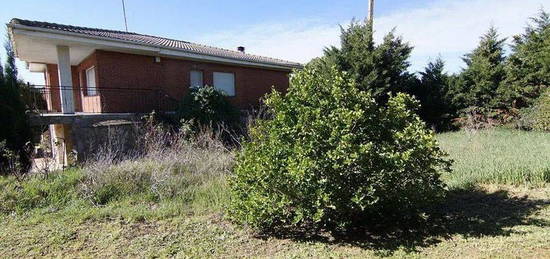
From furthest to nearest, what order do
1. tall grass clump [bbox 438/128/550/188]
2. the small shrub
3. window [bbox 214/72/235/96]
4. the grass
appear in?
window [bbox 214/72/235/96]
the small shrub
tall grass clump [bbox 438/128/550/188]
the grass

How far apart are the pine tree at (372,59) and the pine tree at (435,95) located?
143cm

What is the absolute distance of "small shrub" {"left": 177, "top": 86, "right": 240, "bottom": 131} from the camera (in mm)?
11593

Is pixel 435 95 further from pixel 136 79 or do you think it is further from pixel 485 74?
pixel 136 79

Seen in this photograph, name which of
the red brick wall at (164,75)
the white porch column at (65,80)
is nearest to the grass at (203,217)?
the white porch column at (65,80)

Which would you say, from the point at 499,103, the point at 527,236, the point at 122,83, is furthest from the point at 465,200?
the point at 122,83

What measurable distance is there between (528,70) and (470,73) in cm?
196

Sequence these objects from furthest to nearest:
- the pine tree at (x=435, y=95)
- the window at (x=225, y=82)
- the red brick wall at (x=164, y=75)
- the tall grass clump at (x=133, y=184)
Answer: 1. the window at (x=225, y=82)
2. the pine tree at (x=435, y=95)
3. the red brick wall at (x=164, y=75)
4. the tall grass clump at (x=133, y=184)

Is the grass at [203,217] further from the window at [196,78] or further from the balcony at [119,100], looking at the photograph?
the window at [196,78]

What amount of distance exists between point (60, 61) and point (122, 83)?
2.11 metres

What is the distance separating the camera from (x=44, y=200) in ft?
19.3

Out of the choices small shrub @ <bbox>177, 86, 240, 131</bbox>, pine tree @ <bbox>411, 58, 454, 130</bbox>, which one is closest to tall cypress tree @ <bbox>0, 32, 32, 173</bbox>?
small shrub @ <bbox>177, 86, 240, 131</bbox>

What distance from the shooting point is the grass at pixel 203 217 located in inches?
153

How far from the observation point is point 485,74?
46.6 ft

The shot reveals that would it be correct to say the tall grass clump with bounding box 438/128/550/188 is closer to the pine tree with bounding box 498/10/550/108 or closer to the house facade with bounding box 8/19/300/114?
the pine tree with bounding box 498/10/550/108
